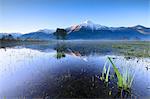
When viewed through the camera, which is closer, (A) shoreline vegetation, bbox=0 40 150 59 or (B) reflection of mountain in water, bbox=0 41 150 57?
(A) shoreline vegetation, bbox=0 40 150 59

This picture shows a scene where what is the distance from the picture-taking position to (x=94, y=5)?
1560 centimetres

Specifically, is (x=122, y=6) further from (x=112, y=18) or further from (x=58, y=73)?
(x=58, y=73)

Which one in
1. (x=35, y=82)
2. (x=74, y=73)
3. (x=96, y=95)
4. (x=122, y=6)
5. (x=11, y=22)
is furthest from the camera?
(x=11, y=22)

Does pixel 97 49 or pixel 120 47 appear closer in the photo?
pixel 97 49

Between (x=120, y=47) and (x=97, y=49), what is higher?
(x=120, y=47)

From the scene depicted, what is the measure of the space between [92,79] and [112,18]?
7.96 m

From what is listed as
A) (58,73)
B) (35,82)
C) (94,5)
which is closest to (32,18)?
(94,5)

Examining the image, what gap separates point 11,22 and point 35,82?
1035 cm

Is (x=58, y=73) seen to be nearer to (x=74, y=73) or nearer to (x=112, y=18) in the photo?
(x=74, y=73)

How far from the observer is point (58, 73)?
964cm

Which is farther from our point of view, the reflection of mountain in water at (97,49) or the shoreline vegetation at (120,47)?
the reflection of mountain in water at (97,49)

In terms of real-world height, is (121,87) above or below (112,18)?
below

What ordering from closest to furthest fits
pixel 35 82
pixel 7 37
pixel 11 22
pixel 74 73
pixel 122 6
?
pixel 35 82, pixel 74 73, pixel 122 6, pixel 11 22, pixel 7 37

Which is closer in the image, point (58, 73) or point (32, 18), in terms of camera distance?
point (58, 73)
